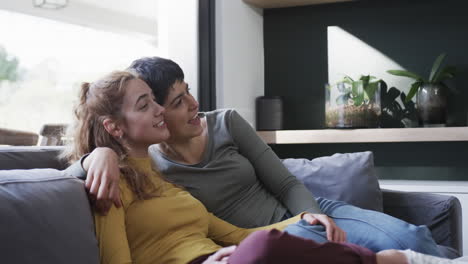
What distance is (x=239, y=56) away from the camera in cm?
374

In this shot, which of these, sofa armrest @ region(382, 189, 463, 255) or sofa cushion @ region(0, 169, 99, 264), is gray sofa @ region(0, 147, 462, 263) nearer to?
sofa cushion @ region(0, 169, 99, 264)

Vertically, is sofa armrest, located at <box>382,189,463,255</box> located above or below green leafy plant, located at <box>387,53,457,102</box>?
below

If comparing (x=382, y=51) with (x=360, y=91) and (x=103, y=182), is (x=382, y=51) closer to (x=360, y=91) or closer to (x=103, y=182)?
(x=360, y=91)

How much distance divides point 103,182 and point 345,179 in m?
1.12

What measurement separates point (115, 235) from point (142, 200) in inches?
6.7

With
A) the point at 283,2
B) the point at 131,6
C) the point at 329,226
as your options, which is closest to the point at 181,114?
the point at 329,226

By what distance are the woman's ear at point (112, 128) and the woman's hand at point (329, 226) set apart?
0.60 m

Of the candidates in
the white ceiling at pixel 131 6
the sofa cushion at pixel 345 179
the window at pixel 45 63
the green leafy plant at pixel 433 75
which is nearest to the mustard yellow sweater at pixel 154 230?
the sofa cushion at pixel 345 179

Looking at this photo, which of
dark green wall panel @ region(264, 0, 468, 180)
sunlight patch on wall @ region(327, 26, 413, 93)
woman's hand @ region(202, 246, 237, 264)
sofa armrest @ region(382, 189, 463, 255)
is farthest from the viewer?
sunlight patch on wall @ region(327, 26, 413, 93)

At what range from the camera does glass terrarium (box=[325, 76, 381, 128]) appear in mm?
3578

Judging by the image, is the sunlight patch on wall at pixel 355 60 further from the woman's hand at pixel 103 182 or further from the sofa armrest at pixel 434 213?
the woman's hand at pixel 103 182

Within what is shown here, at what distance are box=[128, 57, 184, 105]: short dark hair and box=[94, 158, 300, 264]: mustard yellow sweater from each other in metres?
0.28

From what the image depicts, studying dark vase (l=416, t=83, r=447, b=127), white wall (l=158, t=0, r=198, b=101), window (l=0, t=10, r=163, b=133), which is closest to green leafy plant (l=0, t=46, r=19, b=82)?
window (l=0, t=10, r=163, b=133)

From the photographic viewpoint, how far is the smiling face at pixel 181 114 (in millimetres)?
1849
